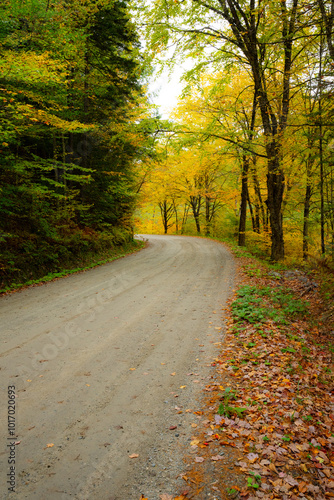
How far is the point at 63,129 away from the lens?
9.40m

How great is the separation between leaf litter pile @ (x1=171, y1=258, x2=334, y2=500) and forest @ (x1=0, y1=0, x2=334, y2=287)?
7.49ft

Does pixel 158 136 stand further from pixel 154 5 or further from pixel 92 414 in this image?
pixel 92 414

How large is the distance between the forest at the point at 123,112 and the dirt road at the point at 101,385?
11.1 ft

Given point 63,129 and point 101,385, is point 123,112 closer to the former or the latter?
point 63,129

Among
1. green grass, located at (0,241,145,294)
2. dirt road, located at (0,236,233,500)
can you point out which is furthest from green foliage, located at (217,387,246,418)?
green grass, located at (0,241,145,294)

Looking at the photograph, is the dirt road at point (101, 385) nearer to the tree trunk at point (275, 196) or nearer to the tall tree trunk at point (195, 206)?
the tree trunk at point (275, 196)

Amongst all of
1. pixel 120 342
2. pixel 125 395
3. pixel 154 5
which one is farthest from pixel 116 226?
pixel 125 395

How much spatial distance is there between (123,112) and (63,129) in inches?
212

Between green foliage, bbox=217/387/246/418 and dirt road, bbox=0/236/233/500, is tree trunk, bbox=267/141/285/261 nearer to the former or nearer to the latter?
dirt road, bbox=0/236/233/500

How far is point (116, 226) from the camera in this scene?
1600cm

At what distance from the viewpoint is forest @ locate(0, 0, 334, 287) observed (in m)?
7.33

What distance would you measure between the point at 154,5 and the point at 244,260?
1071 centimetres

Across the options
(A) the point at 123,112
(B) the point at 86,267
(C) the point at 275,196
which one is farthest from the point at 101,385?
(A) the point at 123,112

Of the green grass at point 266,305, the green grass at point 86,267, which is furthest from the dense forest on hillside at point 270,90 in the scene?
the green grass at point 86,267
